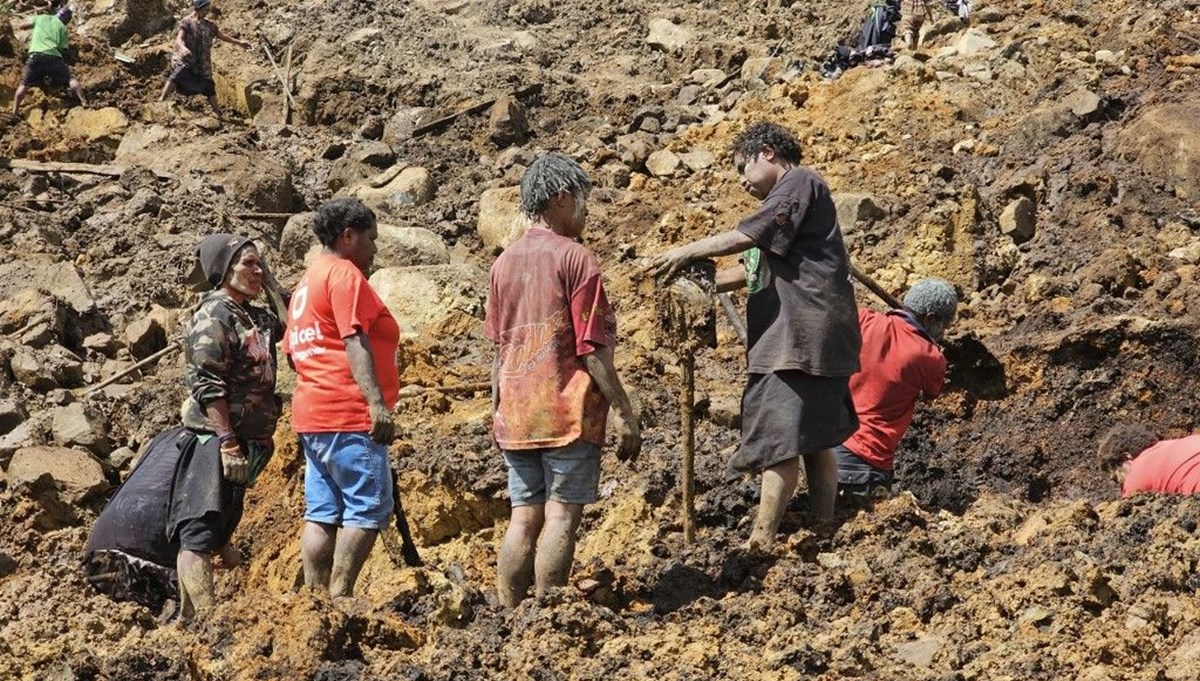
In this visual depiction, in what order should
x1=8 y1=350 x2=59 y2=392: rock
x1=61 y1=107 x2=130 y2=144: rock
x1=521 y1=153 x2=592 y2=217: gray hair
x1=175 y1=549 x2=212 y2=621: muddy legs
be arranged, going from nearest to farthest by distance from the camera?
1. x1=521 y1=153 x2=592 y2=217: gray hair
2. x1=175 y1=549 x2=212 y2=621: muddy legs
3. x1=8 y1=350 x2=59 y2=392: rock
4. x1=61 y1=107 x2=130 y2=144: rock

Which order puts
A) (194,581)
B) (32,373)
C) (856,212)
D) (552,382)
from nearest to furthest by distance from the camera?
(552,382), (194,581), (32,373), (856,212)

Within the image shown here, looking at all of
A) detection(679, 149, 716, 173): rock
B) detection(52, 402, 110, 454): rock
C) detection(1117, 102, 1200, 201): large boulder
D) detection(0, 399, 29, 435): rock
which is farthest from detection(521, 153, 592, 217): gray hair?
detection(679, 149, 716, 173): rock

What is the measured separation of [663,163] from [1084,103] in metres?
3.32

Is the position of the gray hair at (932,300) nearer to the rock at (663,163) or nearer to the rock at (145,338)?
the rock at (145,338)

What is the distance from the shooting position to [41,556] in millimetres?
7973

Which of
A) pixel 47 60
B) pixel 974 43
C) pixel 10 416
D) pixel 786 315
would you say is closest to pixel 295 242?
pixel 10 416

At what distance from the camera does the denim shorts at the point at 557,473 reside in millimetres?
5332

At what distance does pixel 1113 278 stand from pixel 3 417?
254 inches

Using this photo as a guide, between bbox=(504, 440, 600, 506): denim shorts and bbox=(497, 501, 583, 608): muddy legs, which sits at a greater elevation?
bbox=(504, 440, 600, 506): denim shorts

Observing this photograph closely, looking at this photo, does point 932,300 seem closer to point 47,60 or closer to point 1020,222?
point 1020,222

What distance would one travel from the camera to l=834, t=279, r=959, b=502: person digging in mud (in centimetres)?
657

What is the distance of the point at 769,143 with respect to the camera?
5.89 m

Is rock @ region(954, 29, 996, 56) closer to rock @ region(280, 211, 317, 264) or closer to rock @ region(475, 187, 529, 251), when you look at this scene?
rock @ region(475, 187, 529, 251)

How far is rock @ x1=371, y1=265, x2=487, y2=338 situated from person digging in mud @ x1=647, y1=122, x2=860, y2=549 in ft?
12.5
